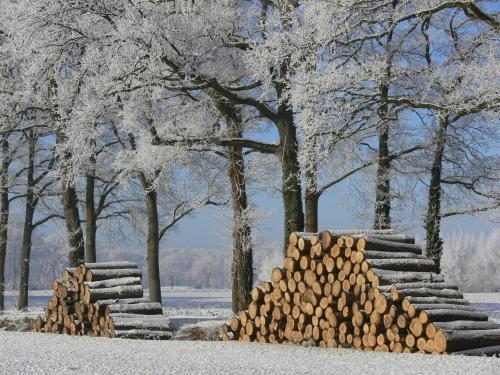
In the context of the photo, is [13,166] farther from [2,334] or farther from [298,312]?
[298,312]

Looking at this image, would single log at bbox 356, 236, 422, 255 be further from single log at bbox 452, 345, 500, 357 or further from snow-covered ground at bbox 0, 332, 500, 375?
single log at bbox 452, 345, 500, 357

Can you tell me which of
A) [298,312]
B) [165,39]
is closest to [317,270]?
[298,312]

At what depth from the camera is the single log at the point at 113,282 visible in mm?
15055

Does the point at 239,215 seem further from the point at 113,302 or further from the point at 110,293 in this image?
the point at 113,302

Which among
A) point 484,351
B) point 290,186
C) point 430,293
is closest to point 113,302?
point 290,186

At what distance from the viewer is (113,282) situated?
15.2 meters

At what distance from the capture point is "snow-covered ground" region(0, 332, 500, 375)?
8.61 metres

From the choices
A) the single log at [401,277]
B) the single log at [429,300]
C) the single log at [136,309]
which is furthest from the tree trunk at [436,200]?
the single log at [136,309]

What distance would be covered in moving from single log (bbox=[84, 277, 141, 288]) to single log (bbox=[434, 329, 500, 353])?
24.3 feet

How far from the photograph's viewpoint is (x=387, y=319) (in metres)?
10.9

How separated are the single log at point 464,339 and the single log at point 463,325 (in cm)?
13

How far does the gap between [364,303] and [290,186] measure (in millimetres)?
4686

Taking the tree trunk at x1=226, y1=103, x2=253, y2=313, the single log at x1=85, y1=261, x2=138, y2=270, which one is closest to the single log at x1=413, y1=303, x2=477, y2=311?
the tree trunk at x1=226, y1=103, x2=253, y2=313

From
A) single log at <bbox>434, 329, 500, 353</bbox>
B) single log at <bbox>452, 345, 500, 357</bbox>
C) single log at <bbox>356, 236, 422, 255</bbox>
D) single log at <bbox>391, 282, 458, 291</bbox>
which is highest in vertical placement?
single log at <bbox>356, 236, 422, 255</bbox>
